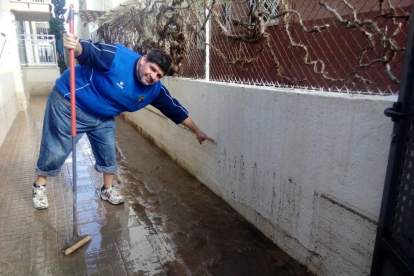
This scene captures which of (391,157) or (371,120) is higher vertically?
(371,120)

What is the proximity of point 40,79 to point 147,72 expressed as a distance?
13968 mm

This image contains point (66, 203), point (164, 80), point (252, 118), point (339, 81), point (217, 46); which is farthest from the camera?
point (164, 80)

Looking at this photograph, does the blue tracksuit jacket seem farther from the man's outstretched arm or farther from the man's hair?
the man's outstretched arm

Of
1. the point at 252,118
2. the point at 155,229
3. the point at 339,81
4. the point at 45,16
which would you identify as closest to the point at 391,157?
the point at 339,81

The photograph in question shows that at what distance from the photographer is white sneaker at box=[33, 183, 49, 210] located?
11.2 ft

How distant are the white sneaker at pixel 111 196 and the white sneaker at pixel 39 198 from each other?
0.60 m

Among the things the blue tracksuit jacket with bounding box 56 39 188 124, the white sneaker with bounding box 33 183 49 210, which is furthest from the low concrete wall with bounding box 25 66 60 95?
the blue tracksuit jacket with bounding box 56 39 188 124

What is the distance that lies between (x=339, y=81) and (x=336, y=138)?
1.68ft

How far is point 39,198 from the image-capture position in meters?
3.42

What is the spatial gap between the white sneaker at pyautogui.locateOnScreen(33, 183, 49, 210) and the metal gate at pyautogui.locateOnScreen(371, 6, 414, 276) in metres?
3.22

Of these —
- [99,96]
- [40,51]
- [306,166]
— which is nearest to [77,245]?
[99,96]

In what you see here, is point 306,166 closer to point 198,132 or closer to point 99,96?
point 198,132

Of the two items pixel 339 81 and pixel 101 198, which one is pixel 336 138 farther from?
pixel 101 198

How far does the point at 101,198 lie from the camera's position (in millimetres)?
3707
